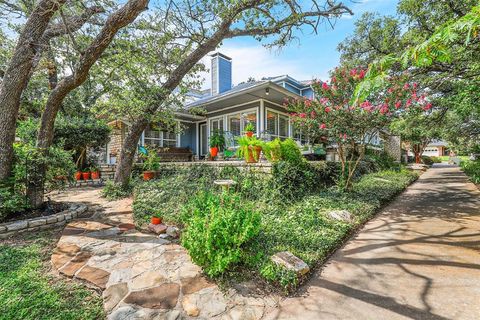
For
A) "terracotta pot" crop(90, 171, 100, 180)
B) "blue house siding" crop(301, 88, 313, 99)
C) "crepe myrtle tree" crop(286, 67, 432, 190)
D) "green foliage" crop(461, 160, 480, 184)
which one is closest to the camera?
"crepe myrtle tree" crop(286, 67, 432, 190)

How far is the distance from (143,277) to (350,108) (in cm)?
544

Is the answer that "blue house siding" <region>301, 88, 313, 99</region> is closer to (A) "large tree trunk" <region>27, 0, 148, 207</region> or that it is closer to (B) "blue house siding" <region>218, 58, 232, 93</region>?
(B) "blue house siding" <region>218, 58, 232, 93</region>

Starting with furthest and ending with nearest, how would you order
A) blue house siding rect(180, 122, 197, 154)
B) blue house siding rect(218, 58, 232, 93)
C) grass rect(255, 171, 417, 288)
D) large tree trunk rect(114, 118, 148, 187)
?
blue house siding rect(180, 122, 197, 154), blue house siding rect(218, 58, 232, 93), large tree trunk rect(114, 118, 148, 187), grass rect(255, 171, 417, 288)

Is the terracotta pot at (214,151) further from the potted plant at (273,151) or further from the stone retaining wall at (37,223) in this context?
the stone retaining wall at (37,223)

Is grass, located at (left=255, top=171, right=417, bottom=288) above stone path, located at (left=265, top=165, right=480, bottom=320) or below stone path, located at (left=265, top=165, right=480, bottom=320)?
above

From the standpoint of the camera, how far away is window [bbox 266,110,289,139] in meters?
10.9

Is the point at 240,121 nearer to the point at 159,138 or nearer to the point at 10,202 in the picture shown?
the point at 159,138

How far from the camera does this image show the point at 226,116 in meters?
11.9

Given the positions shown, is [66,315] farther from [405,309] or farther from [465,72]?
[465,72]

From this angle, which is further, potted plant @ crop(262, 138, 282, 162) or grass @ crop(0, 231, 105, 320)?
potted plant @ crop(262, 138, 282, 162)

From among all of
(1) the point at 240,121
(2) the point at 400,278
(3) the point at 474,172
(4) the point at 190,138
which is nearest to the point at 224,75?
(1) the point at 240,121

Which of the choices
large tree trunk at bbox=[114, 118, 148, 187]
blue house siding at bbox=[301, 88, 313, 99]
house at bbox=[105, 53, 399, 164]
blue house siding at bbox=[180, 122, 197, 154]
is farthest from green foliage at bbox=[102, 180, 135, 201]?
blue house siding at bbox=[301, 88, 313, 99]

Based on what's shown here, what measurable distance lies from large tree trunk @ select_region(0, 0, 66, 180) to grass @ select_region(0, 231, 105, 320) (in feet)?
6.84

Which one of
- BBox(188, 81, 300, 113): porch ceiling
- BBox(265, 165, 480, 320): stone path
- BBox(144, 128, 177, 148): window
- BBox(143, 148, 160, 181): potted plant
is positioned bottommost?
BBox(265, 165, 480, 320): stone path
